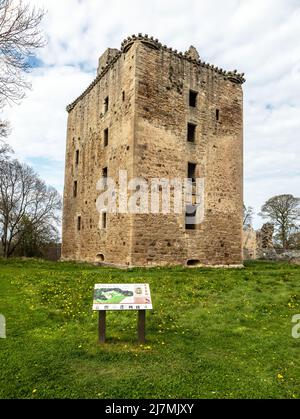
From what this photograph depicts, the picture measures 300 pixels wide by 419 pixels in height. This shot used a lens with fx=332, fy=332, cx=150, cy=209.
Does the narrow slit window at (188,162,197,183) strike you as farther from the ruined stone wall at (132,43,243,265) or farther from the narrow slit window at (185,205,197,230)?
the narrow slit window at (185,205,197,230)

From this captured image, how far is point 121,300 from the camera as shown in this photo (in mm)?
5398

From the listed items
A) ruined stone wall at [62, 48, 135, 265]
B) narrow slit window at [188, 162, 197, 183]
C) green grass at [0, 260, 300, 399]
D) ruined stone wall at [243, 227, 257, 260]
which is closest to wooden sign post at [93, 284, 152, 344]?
green grass at [0, 260, 300, 399]

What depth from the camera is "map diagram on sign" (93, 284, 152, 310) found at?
529cm

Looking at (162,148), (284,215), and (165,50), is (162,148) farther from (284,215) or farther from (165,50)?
(284,215)

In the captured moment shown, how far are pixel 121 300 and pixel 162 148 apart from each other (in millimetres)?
10959

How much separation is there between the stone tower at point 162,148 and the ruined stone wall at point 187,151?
0.05 metres

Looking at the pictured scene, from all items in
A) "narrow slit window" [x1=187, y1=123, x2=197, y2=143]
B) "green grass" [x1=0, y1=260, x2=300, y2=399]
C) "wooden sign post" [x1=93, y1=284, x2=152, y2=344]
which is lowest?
"green grass" [x1=0, y1=260, x2=300, y2=399]

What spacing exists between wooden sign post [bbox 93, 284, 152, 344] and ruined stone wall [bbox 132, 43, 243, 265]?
835cm

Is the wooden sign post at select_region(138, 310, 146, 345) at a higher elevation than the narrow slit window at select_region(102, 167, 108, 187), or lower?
lower

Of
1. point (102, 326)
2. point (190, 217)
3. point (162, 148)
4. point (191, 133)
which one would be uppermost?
point (191, 133)

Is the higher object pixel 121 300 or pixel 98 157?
pixel 98 157

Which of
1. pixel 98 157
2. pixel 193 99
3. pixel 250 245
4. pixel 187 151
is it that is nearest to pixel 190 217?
pixel 187 151
